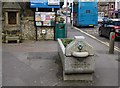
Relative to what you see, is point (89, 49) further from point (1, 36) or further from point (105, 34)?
point (105, 34)

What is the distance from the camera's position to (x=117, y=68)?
10555 mm

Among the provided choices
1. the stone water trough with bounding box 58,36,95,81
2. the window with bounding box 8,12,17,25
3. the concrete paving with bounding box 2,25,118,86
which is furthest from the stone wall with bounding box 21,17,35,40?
the stone water trough with bounding box 58,36,95,81

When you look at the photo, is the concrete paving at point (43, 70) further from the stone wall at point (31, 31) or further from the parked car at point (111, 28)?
the parked car at point (111, 28)

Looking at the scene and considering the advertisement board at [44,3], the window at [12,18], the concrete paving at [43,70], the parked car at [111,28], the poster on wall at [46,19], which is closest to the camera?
the concrete paving at [43,70]

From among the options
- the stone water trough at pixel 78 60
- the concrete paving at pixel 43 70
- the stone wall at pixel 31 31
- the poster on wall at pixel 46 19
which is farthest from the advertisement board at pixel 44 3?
the stone water trough at pixel 78 60

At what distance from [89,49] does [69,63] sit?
725 millimetres

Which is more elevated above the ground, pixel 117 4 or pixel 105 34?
pixel 117 4

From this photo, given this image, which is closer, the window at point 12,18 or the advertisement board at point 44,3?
the window at point 12,18

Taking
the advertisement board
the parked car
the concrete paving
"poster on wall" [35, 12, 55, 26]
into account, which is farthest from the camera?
the parked car

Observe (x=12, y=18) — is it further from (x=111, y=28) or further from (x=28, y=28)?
(x=111, y=28)

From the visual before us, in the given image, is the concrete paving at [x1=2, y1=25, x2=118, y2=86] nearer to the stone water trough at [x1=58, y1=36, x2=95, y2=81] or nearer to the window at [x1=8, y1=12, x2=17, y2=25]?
the stone water trough at [x1=58, y1=36, x2=95, y2=81]

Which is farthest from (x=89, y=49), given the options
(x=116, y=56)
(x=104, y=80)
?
(x=116, y=56)

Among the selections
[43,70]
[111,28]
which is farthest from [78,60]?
[111,28]

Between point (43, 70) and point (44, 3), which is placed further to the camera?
point (44, 3)
